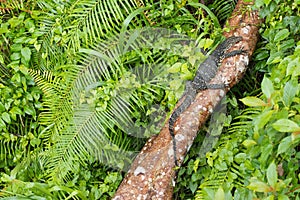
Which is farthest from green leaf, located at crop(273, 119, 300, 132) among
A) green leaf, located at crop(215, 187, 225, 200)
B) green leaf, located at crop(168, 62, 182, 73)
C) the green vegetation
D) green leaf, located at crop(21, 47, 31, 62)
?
green leaf, located at crop(21, 47, 31, 62)

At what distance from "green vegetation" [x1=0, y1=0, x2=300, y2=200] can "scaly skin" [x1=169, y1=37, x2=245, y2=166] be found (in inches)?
3.0

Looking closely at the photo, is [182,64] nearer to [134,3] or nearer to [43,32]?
[134,3]

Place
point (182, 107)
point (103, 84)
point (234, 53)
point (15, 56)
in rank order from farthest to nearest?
point (15, 56) → point (103, 84) → point (234, 53) → point (182, 107)

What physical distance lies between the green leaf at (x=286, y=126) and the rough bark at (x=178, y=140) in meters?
1.11

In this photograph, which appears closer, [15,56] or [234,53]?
[234,53]

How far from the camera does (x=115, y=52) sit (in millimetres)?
3400

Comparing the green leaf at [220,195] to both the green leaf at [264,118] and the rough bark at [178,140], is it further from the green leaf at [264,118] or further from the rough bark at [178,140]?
the rough bark at [178,140]

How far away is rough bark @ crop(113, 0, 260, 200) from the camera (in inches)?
110

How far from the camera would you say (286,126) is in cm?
182

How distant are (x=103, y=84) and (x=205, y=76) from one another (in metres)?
0.78

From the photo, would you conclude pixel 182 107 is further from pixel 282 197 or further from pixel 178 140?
pixel 282 197

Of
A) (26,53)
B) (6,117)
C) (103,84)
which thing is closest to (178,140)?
(103,84)

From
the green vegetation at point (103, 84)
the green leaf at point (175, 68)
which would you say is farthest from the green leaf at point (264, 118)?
the green leaf at point (175, 68)

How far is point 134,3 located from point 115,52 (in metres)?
0.46
